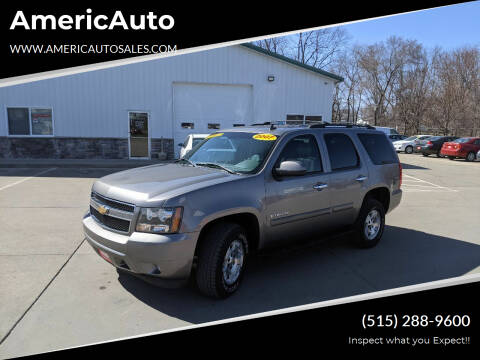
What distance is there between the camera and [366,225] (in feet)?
17.1

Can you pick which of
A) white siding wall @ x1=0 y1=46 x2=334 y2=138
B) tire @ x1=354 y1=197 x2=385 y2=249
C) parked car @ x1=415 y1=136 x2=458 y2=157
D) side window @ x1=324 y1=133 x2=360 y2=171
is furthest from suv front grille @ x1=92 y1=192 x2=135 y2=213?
parked car @ x1=415 y1=136 x2=458 y2=157

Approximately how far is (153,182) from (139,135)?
1397cm

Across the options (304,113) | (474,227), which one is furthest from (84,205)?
(304,113)

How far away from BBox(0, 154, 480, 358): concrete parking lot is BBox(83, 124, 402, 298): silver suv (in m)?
0.34

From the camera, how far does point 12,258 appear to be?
14.8 feet

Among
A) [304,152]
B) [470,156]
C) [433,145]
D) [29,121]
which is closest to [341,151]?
[304,152]

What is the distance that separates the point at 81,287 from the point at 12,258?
4.64 ft

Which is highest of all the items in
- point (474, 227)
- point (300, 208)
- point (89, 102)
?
point (89, 102)

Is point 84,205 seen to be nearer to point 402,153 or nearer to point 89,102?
point 89,102

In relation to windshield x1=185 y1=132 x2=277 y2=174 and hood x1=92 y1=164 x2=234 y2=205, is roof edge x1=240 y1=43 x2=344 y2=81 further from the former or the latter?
hood x1=92 y1=164 x2=234 y2=205

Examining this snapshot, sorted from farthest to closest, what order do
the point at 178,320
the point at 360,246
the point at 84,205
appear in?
the point at 84,205 → the point at 360,246 → the point at 178,320

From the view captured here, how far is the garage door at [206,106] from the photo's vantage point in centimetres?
1683

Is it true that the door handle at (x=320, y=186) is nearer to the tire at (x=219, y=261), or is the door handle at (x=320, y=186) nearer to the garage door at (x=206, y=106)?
the tire at (x=219, y=261)

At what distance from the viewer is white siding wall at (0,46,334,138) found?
1595 cm
